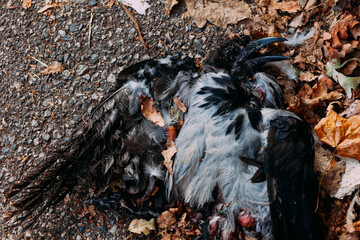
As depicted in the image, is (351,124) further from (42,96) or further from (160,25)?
(42,96)

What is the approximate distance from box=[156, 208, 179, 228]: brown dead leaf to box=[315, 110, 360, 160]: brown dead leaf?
1.46 m

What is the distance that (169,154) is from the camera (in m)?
2.51

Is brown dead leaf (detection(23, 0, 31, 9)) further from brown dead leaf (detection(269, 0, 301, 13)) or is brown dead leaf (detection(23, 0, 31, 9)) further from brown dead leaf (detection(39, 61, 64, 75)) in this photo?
brown dead leaf (detection(269, 0, 301, 13))

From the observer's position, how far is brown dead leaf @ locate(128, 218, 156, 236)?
284 cm

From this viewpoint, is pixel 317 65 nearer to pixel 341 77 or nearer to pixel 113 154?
pixel 341 77

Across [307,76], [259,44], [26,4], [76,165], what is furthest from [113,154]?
[26,4]

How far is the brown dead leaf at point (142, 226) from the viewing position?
284 centimetres

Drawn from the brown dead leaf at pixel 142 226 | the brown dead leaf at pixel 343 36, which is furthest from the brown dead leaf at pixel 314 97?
the brown dead leaf at pixel 142 226

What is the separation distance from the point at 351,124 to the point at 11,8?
390 centimetres

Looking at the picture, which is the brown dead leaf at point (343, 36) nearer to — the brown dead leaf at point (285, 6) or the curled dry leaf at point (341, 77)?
the curled dry leaf at point (341, 77)

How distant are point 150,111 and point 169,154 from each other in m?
0.41

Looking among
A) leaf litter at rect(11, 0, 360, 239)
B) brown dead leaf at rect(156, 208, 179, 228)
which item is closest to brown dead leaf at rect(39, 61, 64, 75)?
leaf litter at rect(11, 0, 360, 239)

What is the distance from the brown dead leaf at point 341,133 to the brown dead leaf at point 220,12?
1420 millimetres

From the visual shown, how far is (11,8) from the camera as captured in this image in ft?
11.9
